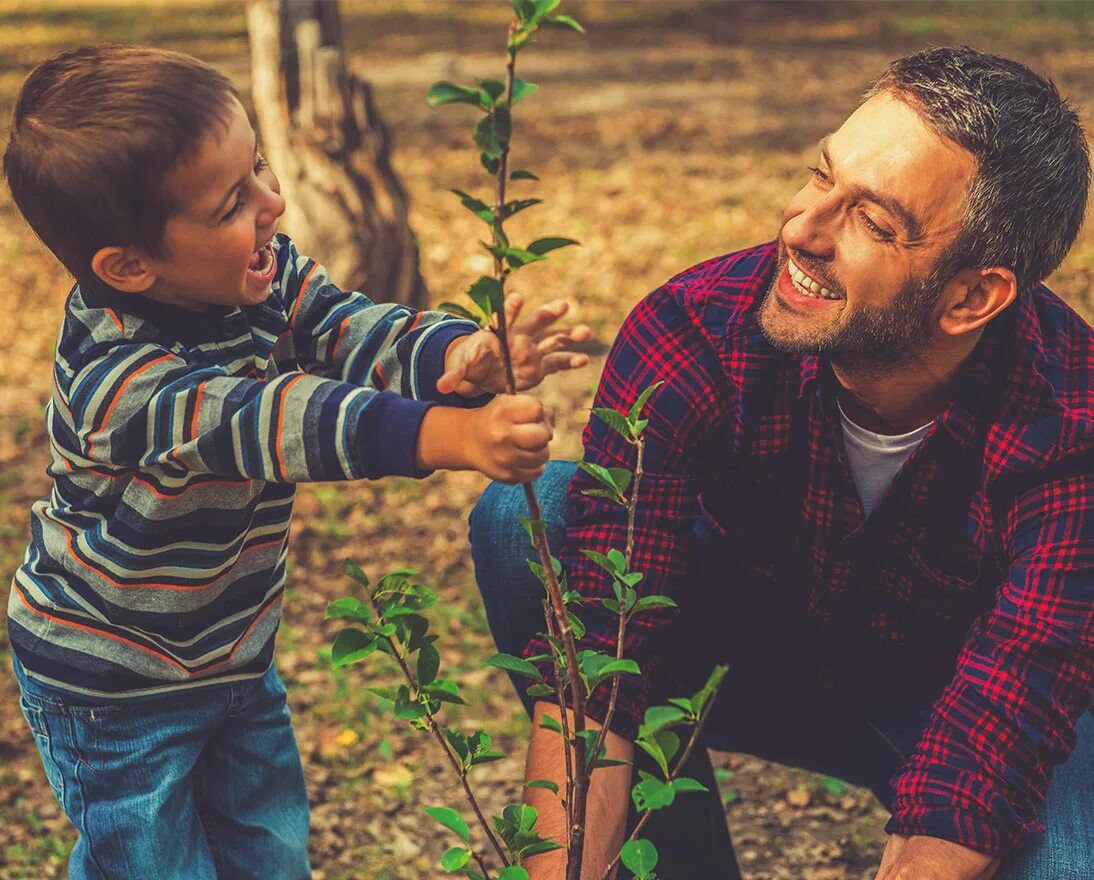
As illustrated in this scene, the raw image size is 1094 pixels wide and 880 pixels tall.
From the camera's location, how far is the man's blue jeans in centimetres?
250

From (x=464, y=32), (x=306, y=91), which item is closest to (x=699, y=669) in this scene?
(x=306, y=91)

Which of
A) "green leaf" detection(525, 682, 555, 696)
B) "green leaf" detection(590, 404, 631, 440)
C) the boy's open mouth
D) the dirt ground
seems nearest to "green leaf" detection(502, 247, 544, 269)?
"green leaf" detection(590, 404, 631, 440)

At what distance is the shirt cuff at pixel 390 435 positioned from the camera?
1.58 metres

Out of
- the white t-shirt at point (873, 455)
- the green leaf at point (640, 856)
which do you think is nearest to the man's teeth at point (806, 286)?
the white t-shirt at point (873, 455)

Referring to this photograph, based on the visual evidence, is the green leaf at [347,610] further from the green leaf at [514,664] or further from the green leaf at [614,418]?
the green leaf at [614,418]

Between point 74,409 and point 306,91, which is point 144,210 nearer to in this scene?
point 74,409

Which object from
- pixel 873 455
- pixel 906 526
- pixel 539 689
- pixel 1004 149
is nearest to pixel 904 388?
pixel 873 455

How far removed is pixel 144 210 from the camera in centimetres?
176

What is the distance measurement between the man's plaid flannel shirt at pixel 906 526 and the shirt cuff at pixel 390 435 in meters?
0.71

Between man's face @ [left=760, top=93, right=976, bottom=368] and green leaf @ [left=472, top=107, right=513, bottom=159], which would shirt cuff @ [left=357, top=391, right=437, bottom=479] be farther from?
man's face @ [left=760, top=93, right=976, bottom=368]

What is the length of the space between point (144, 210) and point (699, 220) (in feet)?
18.6

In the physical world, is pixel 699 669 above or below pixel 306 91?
below

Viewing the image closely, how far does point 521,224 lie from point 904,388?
5009 millimetres

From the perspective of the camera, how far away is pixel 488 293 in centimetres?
134
